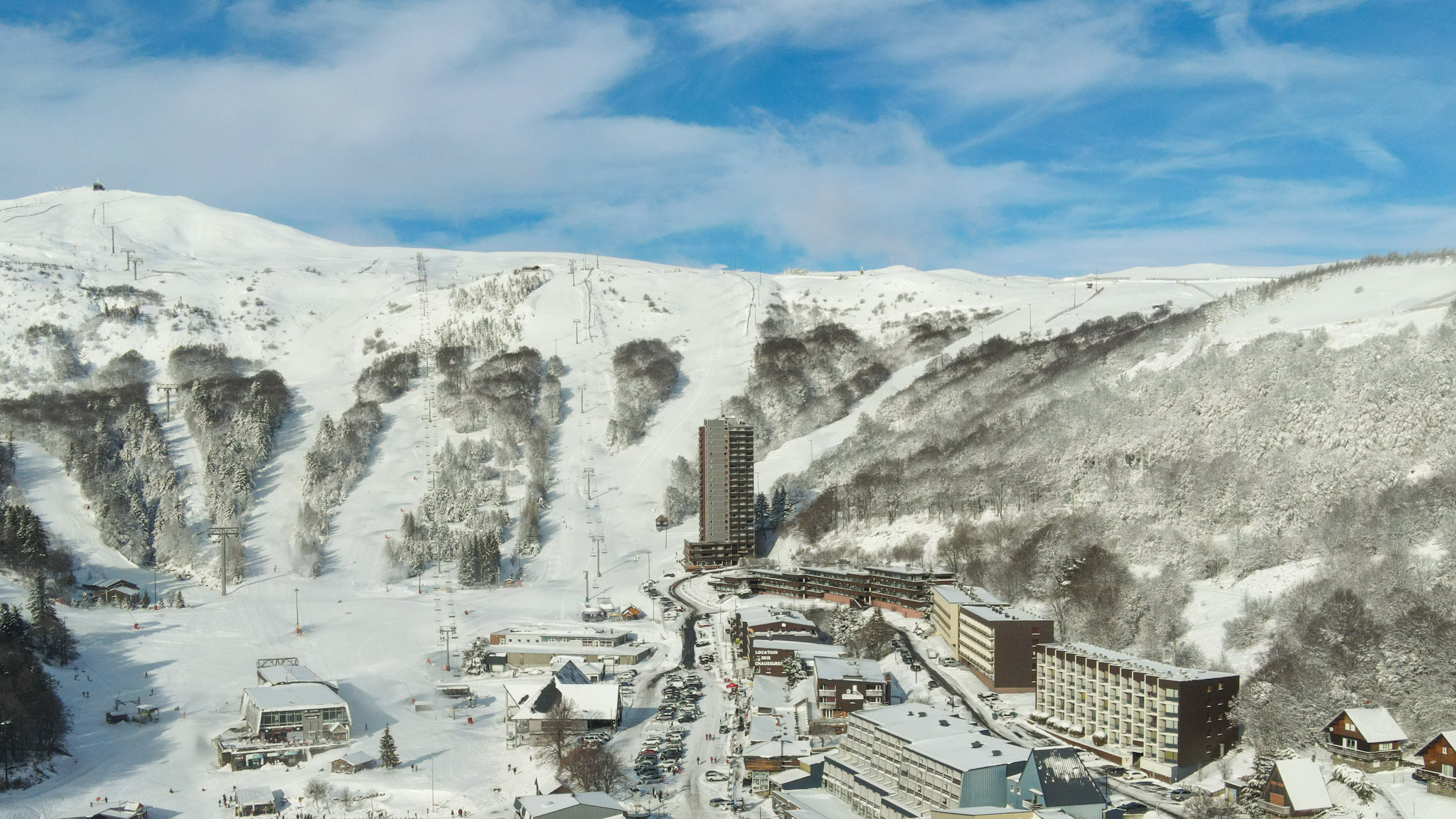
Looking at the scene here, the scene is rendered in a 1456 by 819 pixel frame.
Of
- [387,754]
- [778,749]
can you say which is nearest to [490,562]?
[387,754]

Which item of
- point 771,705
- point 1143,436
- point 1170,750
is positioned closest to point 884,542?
point 1143,436

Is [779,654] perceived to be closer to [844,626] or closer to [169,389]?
[844,626]

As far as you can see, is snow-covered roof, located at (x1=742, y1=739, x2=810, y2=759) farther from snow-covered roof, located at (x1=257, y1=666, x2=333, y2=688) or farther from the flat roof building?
snow-covered roof, located at (x1=257, y1=666, x2=333, y2=688)

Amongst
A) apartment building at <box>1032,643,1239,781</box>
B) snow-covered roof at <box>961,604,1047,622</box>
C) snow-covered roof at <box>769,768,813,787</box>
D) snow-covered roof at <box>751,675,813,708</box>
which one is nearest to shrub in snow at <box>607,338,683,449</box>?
snow-covered roof at <box>751,675,813,708</box>

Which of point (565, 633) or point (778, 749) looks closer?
point (778, 749)

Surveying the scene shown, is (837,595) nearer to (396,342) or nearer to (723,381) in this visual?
(723,381)

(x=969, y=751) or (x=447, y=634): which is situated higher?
(x=969, y=751)
